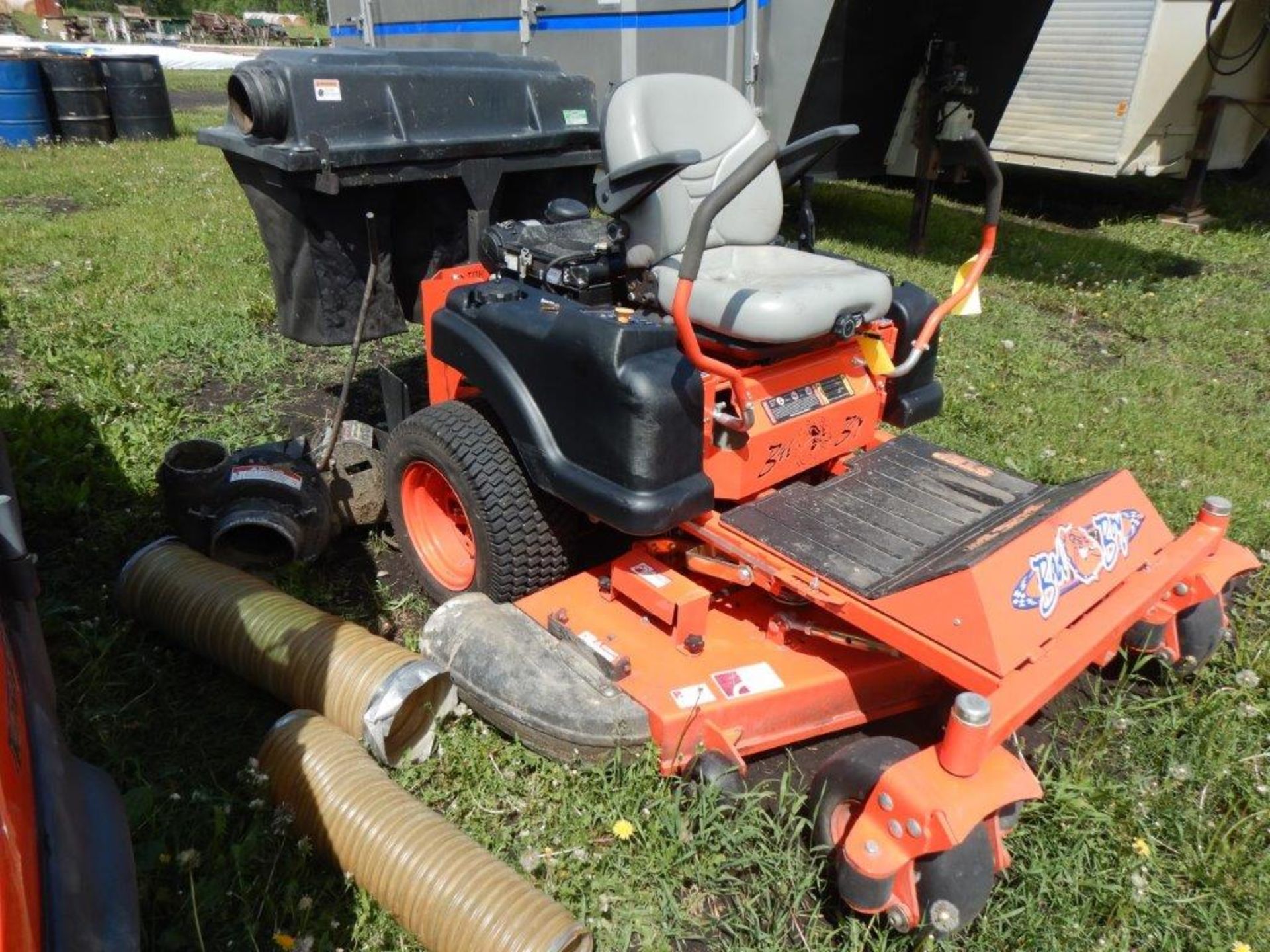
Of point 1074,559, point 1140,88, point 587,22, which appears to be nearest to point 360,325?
point 1074,559

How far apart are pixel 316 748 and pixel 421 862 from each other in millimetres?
415

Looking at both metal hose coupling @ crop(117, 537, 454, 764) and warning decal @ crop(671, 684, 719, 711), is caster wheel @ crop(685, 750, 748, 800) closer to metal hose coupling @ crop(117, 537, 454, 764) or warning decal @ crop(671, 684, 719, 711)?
warning decal @ crop(671, 684, 719, 711)

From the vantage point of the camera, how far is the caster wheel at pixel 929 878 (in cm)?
182

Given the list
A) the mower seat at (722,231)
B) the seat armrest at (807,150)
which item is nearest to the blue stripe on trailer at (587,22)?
the seat armrest at (807,150)

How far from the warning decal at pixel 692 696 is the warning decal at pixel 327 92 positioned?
2.19 metres

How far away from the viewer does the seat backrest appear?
2.76 meters

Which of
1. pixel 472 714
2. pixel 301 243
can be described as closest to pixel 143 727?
pixel 472 714

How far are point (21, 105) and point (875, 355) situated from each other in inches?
452

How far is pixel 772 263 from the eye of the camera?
2947 millimetres

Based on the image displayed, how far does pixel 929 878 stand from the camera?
1.83 metres

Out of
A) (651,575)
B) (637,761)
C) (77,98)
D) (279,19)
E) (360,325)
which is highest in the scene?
(279,19)

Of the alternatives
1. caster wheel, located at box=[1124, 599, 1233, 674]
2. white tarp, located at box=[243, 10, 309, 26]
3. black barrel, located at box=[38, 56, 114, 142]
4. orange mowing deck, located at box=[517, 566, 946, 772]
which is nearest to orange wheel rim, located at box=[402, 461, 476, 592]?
orange mowing deck, located at box=[517, 566, 946, 772]

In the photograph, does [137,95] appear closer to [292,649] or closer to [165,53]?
[292,649]

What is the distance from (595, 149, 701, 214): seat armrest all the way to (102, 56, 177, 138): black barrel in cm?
1091
